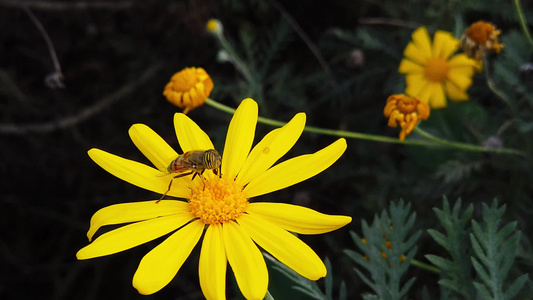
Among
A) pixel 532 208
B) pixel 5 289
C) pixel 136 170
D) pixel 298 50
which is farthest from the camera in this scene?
pixel 298 50

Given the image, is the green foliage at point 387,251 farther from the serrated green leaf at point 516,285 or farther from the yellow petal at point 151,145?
the yellow petal at point 151,145

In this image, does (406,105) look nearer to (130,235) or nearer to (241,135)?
(241,135)

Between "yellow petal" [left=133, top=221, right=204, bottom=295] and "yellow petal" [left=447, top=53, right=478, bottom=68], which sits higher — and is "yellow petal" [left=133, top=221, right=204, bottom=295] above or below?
below

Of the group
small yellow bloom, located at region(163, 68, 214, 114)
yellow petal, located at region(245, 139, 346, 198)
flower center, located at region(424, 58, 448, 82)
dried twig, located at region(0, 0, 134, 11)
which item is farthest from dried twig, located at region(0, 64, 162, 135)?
yellow petal, located at region(245, 139, 346, 198)

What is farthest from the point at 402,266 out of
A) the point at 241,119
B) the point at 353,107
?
the point at 353,107

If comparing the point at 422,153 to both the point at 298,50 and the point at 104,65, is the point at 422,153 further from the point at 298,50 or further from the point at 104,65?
the point at 104,65

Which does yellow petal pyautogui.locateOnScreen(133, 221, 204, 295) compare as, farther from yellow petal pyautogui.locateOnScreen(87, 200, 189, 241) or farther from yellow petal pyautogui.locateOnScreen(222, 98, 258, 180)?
yellow petal pyautogui.locateOnScreen(222, 98, 258, 180)

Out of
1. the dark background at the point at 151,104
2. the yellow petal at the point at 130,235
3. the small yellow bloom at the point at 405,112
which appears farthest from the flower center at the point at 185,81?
the dark background at the point at 151,104
